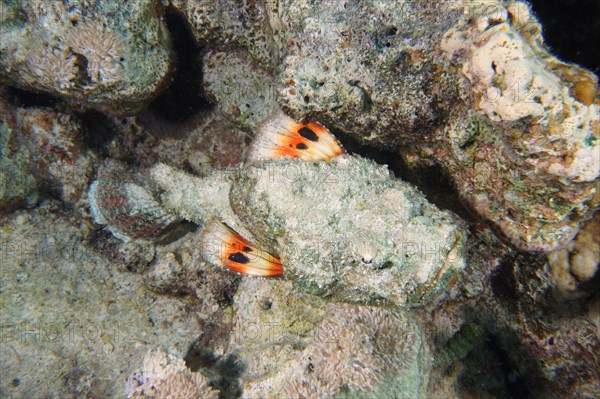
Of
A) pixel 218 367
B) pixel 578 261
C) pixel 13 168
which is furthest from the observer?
pixel 13 168

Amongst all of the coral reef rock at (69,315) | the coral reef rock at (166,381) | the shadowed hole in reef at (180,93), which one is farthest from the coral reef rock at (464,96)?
the coral reef rock at (69,315)

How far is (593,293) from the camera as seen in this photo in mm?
2670

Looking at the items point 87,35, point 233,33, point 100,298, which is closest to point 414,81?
point 233,33

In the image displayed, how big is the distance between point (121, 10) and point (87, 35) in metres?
0.36

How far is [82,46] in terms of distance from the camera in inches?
116

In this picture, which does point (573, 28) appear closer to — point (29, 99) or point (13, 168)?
point (29, 99)

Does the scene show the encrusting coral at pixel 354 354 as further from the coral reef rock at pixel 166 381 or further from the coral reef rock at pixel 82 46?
the coral reef rock at pixel 82 46

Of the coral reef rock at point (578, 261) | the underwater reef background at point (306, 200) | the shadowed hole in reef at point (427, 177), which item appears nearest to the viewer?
the underwater reef background at point (306, 200)

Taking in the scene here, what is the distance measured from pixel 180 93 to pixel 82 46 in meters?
1.07

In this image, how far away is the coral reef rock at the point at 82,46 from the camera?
2916mm

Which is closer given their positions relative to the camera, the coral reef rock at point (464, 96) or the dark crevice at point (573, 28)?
the coral reef rock at point (464, 96)

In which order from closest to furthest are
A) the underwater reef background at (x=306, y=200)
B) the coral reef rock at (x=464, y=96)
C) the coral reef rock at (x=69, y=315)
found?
the coral reef rock at (x=464, y=96) < the underwater reef background at (x=306, y=200) < the coral reef rock at (x=69, y=315)

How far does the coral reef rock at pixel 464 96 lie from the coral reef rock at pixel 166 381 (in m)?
2.41

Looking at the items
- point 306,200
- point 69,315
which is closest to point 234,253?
point 306,200
